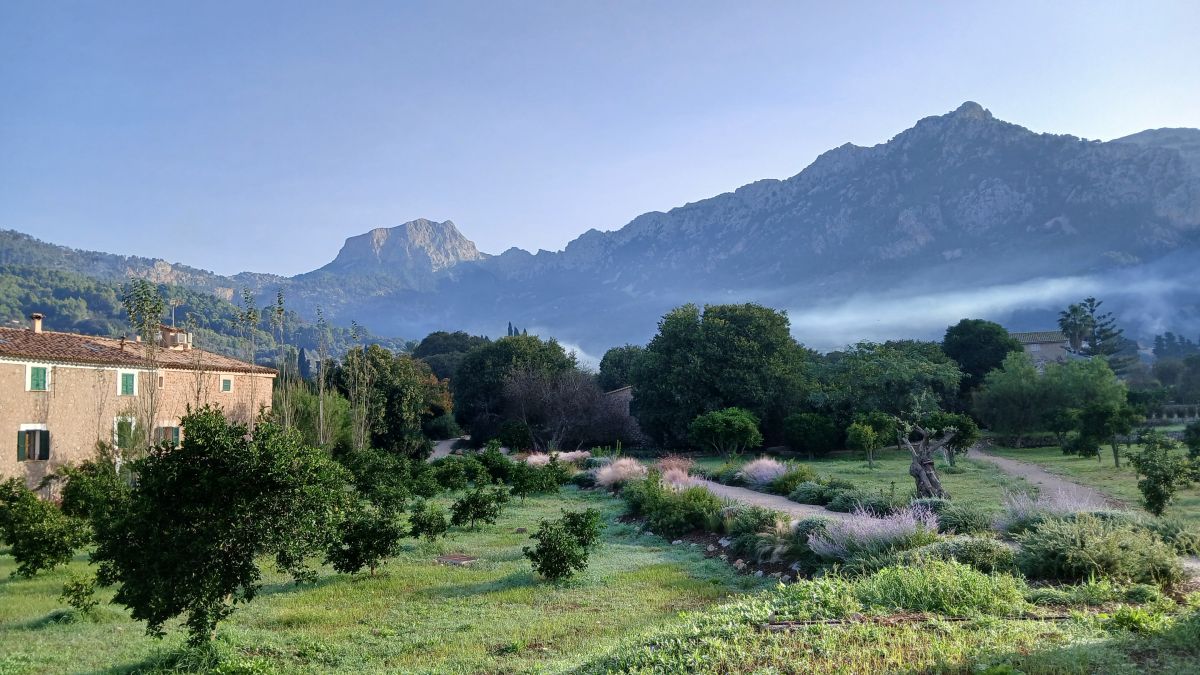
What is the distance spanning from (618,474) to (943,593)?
1726cm

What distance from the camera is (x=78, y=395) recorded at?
82.6 feet

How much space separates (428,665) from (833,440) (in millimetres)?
33143

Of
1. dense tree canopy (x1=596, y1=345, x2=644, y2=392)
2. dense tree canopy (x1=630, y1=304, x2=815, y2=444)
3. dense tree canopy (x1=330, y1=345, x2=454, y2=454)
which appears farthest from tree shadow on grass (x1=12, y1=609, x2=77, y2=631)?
dense tree canopy (x1=596, y1=345, x2=644, y2=392)

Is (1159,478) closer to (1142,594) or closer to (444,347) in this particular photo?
(1142,594)

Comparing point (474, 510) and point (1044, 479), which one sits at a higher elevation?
point (474, 510)

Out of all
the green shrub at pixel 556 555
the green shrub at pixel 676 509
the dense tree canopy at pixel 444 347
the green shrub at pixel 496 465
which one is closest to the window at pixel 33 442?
the green shrub at pixel 496 465

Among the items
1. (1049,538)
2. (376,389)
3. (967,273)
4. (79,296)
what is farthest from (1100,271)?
(79,296)

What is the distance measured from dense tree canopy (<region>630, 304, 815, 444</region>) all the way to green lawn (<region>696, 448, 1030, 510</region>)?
14.4 feet

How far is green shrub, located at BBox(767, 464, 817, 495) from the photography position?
1950 cm

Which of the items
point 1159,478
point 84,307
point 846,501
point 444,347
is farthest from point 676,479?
point 84,307

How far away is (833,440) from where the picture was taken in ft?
120

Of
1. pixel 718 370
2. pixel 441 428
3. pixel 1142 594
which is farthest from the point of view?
pixel 441 428

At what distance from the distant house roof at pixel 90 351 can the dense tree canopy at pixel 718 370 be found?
22310mm

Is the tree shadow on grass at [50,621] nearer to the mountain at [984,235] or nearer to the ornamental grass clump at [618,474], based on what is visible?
the ornamental grass clump at [618,474]
